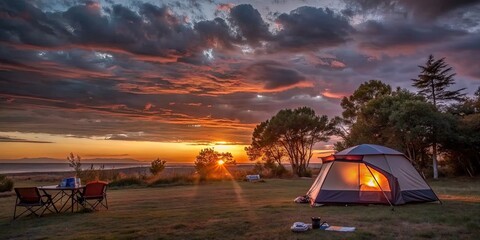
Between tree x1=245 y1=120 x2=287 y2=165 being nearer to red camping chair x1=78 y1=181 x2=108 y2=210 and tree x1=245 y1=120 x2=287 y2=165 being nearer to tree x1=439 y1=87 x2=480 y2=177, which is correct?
tree x1=439 y1=87 x2=480 y2=177

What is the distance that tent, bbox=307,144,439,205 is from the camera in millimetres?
13234

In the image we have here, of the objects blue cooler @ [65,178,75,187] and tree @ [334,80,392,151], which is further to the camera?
tree @ [334,80,392,151]

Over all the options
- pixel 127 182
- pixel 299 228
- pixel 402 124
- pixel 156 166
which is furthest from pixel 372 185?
pixel 156 166

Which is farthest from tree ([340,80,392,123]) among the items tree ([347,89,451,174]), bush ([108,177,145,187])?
bush ([108,177,145,187])

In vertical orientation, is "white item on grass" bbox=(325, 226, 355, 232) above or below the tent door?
below

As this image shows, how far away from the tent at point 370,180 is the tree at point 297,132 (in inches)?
1283

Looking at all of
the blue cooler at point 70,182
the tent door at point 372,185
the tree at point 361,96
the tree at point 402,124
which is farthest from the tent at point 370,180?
the tree at point 361,96

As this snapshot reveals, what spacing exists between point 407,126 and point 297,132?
18.6 m

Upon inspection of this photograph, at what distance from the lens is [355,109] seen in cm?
4484

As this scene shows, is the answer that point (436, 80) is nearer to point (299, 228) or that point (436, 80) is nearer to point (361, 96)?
point (361, 96)

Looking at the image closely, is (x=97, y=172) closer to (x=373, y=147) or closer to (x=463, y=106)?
(x=373, y=147)

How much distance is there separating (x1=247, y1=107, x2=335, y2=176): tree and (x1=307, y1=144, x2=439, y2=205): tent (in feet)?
107

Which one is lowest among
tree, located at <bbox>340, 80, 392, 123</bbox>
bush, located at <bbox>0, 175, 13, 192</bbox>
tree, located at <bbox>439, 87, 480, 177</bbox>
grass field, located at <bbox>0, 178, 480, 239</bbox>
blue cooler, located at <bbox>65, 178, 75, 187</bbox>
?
grass field, located at <bbox>0, 178, 480, 239</bbox>

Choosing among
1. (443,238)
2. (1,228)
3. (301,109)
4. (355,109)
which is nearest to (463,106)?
(355,109)
